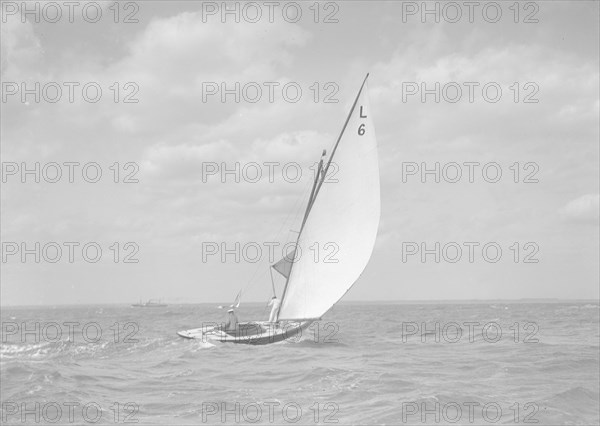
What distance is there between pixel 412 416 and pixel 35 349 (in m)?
28.7

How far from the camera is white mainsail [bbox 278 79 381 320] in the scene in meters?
34.7

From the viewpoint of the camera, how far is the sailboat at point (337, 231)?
3469 centimetres

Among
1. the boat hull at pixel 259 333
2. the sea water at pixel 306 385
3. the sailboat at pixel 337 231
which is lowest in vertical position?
the sea water at pixel 306 385

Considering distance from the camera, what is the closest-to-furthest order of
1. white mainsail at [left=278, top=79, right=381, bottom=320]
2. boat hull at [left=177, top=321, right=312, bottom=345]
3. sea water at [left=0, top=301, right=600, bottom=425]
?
sea water at [left=0, top=301, right=600, bottom=425], white mainsail at [left=278, top=79, right=381, bottom=320], boat hull at [left=177, top=321, right=312, bottom=345]

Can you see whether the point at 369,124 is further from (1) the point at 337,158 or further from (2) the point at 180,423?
(2) the point at 180,423

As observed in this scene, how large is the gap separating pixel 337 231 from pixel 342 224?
46cm

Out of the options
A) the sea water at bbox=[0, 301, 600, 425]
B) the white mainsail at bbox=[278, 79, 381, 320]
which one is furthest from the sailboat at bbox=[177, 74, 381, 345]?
the sea water at bbox=[0, 301, 600, 425]

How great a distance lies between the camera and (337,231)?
3562cm

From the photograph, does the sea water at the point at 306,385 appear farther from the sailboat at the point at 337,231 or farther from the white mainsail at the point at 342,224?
the white mainsail at the point at 342,224

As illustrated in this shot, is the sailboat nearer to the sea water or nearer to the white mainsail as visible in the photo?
the white mainsail

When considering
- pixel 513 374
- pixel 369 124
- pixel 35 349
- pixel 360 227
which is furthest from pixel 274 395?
pixel 35 349

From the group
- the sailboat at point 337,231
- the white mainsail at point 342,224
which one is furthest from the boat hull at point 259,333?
the white mainsail at point 342,224

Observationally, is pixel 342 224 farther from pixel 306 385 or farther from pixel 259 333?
pixel 306 385

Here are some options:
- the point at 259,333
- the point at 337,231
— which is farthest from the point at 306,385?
the point at 259,333
